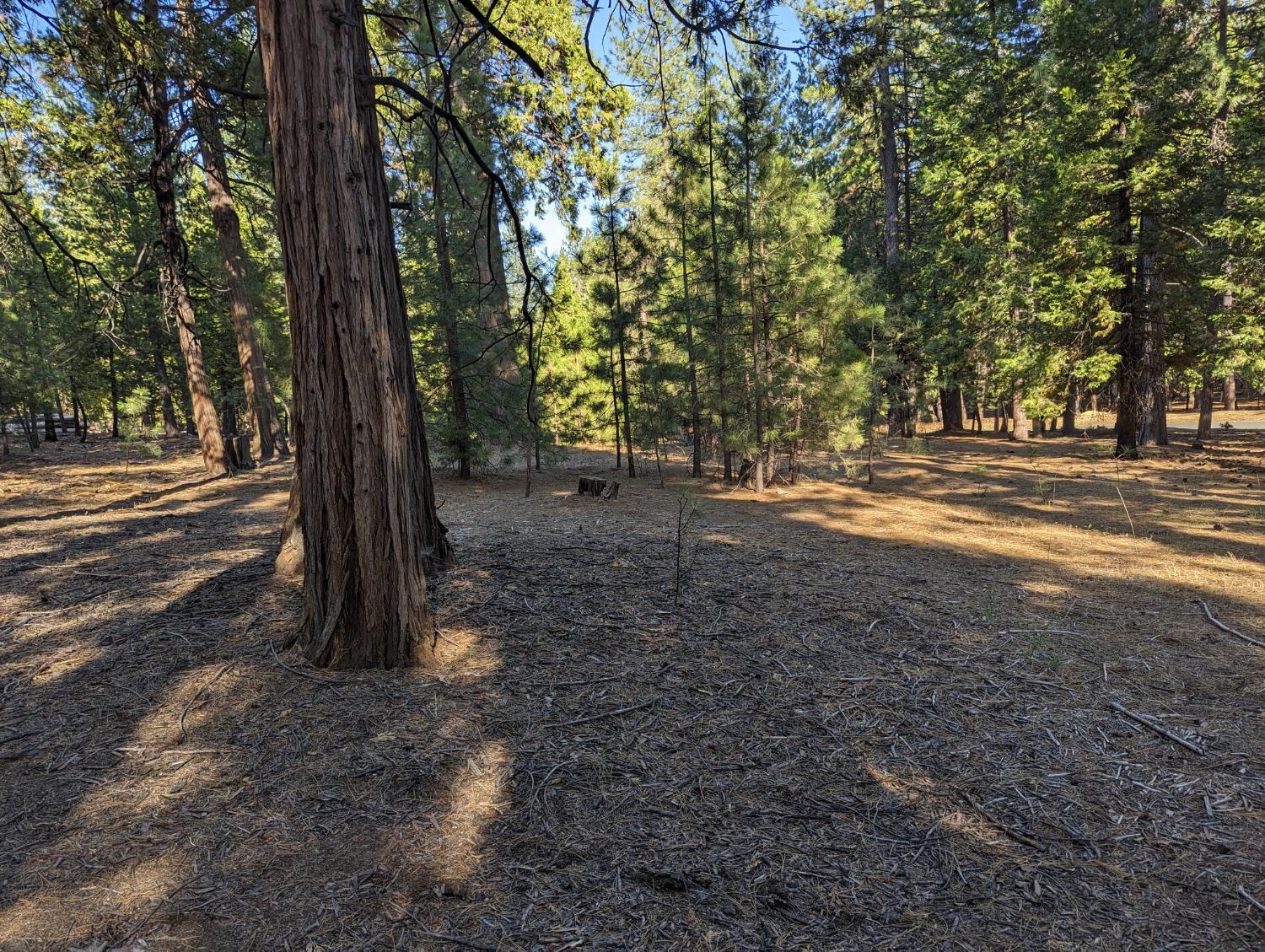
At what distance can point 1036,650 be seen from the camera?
4191 millimetres

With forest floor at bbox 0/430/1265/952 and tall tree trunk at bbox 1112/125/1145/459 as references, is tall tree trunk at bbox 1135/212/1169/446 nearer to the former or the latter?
tall tree trunk at bbox 1112/125/1145/459

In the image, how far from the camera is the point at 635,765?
279cm

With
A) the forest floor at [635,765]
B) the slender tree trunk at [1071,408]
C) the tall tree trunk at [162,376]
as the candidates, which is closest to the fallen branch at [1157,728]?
the forest floor at [635,765]

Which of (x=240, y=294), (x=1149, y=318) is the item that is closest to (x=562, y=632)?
(x=240, y=294)

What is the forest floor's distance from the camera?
2014mm

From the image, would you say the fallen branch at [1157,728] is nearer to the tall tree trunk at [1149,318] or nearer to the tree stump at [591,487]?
the tree stump at [591,487]

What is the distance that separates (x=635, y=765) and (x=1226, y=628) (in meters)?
5.06

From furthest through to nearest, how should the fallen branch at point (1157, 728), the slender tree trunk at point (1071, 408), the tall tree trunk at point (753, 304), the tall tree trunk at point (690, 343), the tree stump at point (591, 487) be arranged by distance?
the slender tree trunk at point (1071, 408)
the tall tree trunk at point (690, 343)
the tree stump at point (591, 487)
the tall tree trunk at point (753, 304)
the fallen branch at point (1157, 728)

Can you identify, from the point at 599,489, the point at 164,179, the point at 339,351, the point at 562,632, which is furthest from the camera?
the point at 599,489

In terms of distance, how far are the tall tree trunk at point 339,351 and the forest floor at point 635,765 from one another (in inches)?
15.2

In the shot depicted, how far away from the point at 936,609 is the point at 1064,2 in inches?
752

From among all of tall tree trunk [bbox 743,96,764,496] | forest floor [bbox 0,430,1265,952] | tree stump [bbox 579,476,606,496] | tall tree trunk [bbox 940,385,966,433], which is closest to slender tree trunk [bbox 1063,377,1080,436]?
tall tree trunk [bbox 940,385,966,433]

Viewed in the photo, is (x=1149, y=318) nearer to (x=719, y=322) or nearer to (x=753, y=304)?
(x=753, y=304)

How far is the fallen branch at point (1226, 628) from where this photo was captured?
14.5ft
